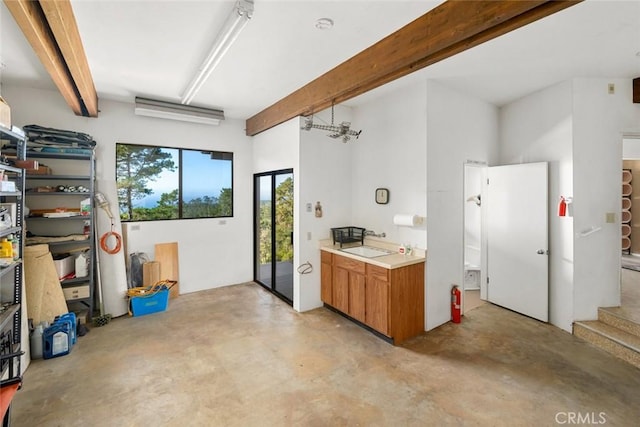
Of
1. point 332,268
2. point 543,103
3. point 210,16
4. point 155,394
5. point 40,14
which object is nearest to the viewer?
point 40,14

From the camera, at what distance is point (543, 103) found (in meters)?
3.88

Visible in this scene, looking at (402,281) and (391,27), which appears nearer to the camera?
(391,27)

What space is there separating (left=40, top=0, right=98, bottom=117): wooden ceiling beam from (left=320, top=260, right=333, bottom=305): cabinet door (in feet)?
11.6

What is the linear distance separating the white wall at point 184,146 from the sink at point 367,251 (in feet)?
7.57

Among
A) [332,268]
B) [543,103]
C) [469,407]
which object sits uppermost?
[543,103]

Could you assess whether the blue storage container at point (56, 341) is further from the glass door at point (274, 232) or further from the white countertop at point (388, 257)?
the white countertop at point (388, 257)

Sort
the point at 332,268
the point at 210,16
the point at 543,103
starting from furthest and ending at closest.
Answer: the point at 332,268
the point at 543,103
the point at 210,16

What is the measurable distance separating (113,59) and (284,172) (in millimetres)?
2430

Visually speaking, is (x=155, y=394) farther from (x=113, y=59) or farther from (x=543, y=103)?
(x=543, y=103)

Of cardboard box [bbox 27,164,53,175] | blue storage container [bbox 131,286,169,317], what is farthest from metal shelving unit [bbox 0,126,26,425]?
blue storage container [bbox 131,286,169,317]

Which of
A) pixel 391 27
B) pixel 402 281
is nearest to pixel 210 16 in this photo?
pixel 391 27

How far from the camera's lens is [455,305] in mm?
3832

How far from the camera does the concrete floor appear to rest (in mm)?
2234

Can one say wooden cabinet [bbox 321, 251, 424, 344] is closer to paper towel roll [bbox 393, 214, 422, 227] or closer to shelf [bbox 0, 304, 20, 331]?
paper towel roll [bbox 393, 214, 422, 227]
